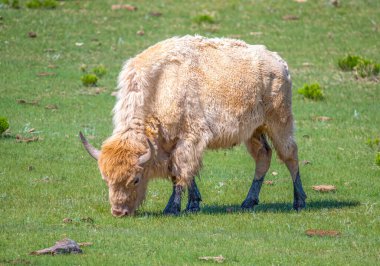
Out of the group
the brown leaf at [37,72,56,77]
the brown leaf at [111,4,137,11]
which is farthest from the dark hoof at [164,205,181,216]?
the brown leaf at [111,4,137,11]

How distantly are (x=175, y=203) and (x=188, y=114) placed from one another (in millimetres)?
1383

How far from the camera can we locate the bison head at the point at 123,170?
42.3 ft

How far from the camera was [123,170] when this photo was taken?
1288cm

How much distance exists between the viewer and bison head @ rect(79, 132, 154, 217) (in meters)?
12.9

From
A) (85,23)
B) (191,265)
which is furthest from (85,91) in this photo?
(191,265)

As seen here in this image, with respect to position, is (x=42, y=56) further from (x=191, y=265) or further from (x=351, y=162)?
(x=191, y=265)

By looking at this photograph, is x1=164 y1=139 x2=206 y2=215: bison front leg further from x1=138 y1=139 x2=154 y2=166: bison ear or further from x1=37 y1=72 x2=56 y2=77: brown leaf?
x1=37 y1=72 x2=56 y2=77: brown leaf

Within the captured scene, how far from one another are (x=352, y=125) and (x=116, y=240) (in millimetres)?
11218

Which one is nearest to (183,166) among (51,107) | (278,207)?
(278,207)

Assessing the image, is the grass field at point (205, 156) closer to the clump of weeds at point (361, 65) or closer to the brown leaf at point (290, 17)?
the brown leaf at point (290, 17)

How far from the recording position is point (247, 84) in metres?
14.3

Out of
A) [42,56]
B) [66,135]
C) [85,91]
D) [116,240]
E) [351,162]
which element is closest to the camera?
[116,240]

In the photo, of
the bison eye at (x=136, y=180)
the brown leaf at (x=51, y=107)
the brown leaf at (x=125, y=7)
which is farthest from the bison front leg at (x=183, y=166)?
the brown leaf at (x=125, y=7)

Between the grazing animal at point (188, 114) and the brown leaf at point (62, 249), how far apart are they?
2.33 meters
